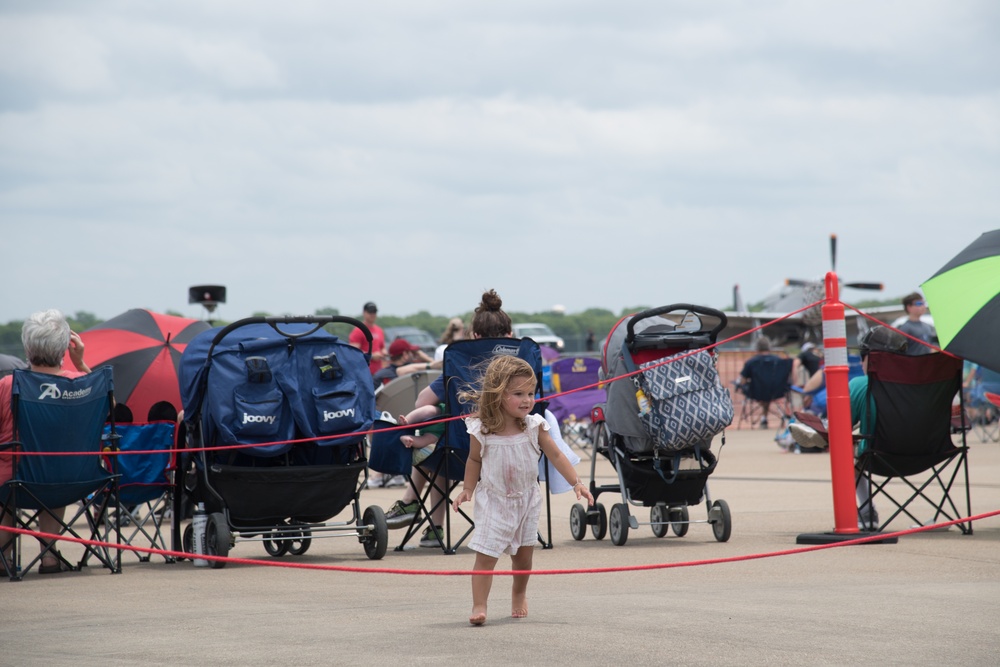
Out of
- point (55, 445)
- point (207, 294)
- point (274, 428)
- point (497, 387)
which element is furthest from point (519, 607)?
point (207, 294)

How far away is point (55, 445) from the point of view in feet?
26.9

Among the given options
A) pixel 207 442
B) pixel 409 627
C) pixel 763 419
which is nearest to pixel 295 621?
pixel 409 627

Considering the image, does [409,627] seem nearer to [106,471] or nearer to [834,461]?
[106,471]

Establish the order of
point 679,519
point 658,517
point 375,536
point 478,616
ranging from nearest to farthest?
1. point 478,616
2. point 375,536
3. point 658,517
4. point 679,519

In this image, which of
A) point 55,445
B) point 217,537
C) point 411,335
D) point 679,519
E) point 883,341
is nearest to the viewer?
point 55,445

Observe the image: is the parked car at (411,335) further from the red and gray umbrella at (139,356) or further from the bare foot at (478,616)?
the bare foot at (478,616)

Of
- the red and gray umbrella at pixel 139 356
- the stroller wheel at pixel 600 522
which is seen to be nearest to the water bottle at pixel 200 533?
the red and gray umbrella at pixel 139 356

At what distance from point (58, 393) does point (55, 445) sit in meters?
0.32

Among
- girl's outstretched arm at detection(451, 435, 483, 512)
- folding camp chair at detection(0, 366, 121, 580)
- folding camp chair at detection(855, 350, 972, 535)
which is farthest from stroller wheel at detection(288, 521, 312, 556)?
folding camp chair at detection(855, 350, 972, 535)

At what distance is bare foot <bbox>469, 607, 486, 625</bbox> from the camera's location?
5.86 metres

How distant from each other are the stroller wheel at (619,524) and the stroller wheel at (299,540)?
2.15m

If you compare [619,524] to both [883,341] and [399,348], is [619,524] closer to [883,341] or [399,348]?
[883,341]

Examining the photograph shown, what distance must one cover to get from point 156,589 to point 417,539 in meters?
3.15

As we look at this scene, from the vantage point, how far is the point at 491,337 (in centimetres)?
942
